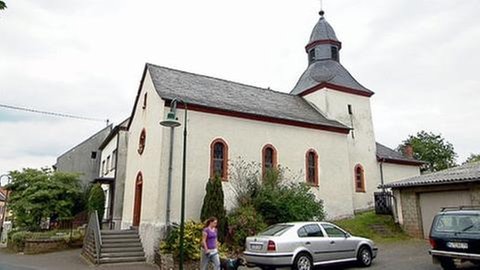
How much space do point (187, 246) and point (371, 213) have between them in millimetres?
12328

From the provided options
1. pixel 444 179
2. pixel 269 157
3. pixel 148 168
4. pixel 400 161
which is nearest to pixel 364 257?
pixel 444 179

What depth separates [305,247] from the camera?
1088cm

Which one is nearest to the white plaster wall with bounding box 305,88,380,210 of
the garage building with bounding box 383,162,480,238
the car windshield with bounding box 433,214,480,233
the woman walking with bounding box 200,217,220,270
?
the garage building with bounding box 383,162,480,238

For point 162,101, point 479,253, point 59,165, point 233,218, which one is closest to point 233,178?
point 233,218

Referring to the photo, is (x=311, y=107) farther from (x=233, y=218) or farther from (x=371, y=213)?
(x=233, y=218)

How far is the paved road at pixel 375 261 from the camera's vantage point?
451 inches

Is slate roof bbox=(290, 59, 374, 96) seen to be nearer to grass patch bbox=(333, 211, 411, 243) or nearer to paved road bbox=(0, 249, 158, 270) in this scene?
grass patch bbox=(333, 211, 411, 243)

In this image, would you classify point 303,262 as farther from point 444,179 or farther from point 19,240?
point 19,240

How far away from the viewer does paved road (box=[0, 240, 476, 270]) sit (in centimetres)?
1145

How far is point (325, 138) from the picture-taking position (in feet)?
70.6

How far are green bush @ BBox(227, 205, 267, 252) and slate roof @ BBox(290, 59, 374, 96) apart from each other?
40.1 feet

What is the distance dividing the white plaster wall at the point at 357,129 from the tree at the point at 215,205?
34.7ft

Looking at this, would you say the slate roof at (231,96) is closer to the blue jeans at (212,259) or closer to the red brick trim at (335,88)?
the red brick trim at (335,88)

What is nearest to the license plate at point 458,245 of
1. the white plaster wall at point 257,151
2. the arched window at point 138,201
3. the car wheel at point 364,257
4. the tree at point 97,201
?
the car wheel at point 364,257
